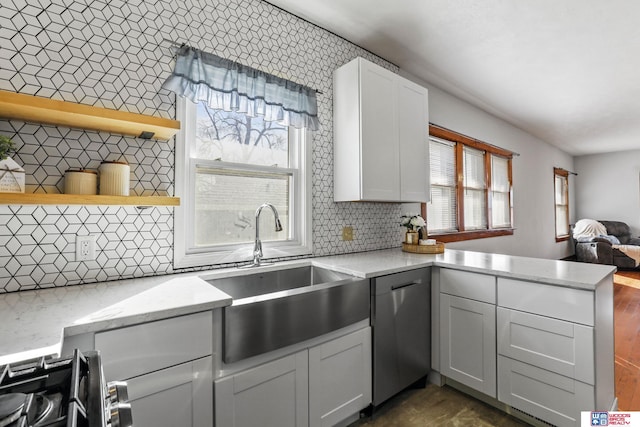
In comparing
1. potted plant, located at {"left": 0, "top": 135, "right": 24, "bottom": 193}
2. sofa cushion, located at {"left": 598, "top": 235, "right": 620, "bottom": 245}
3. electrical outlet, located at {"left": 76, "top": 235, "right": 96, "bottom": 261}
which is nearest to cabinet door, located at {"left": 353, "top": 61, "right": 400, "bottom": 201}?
electrical outlet, located at {"left": 76, "top": 235, "right": 96, "bottom": 261}

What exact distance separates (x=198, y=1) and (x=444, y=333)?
2.59m

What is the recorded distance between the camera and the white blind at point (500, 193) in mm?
4465

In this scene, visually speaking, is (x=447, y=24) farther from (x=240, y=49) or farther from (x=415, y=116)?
(x=240, y=49)

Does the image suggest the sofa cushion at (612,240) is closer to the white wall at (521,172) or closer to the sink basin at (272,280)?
the white wall at (521,172)

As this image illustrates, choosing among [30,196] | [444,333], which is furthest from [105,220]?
[444,333]

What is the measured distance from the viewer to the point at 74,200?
1235mm

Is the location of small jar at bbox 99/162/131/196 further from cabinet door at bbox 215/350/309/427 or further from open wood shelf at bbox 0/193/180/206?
cabinet door at bbox 215/350/309/427

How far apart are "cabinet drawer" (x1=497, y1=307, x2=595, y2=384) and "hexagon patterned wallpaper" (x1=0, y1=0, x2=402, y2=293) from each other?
1934mm

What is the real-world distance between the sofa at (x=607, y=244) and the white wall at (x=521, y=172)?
0.34m

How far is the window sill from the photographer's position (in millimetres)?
3373

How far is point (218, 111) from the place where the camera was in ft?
6.40

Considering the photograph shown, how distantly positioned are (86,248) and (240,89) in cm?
121

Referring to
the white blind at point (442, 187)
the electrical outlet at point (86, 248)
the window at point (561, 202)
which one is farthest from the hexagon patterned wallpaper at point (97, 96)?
the window at point (561, 202)
